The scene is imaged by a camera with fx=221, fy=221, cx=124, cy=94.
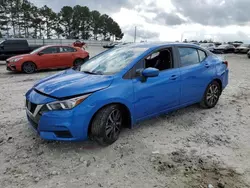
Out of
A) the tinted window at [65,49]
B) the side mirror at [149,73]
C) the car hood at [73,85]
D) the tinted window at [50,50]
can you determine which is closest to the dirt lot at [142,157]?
the car hood at [73,85]

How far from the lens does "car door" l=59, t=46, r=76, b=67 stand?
37.5 ft

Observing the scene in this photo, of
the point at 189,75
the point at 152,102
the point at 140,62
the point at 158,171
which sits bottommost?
the point at 158,171

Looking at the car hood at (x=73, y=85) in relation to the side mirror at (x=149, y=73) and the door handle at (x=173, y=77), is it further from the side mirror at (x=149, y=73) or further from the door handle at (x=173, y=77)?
the door handle at (x=173, y=77)

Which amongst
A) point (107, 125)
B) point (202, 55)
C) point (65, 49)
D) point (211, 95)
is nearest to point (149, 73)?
point (107, 125)

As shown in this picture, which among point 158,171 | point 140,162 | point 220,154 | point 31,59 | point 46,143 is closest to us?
point 158,171

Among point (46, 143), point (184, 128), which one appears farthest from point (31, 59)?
point (184, 128)

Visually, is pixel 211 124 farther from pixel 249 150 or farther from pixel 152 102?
pixel 152 102

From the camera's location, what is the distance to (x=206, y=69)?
4875mm

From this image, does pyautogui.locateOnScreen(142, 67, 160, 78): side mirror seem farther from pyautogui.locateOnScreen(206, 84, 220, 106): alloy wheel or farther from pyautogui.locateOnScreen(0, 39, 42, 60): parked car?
pyautogui.locateOnScreen(0, 39, 42, 60): parked car

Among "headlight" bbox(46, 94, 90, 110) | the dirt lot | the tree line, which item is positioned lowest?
the dirt lot

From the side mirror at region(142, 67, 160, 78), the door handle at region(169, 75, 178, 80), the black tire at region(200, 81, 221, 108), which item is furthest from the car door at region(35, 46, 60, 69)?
the side mirror at region(142, 67, 160, 78)

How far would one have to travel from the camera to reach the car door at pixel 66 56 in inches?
450

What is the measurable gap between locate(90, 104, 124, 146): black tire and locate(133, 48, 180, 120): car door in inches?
14.4

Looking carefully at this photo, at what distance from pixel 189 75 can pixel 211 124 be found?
3.51 ft
